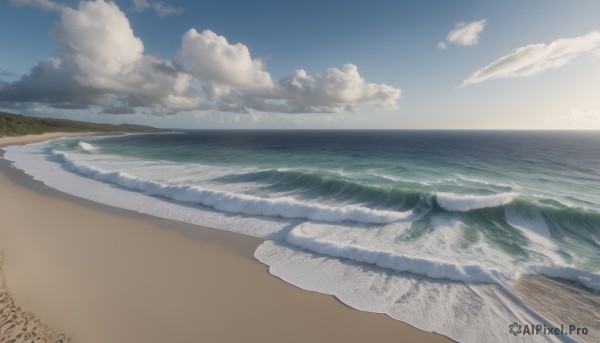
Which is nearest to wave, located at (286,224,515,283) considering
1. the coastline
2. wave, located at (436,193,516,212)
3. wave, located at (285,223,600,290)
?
wave, located at (285,223,600,290)

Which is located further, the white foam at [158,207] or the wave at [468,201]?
the wave at [468,201]

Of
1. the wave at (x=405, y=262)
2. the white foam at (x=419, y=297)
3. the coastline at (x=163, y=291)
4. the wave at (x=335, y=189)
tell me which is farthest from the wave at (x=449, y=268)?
the wave at (x=335, y=189)

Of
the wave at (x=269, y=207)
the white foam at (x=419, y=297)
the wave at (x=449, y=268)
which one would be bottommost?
the white foam at (x=419, y=297)

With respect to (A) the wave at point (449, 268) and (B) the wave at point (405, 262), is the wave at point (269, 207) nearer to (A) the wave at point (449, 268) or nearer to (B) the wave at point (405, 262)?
(B) the wave at point (405, 262)

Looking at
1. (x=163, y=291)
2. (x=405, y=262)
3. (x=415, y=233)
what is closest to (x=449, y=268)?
(x=405, y=262)

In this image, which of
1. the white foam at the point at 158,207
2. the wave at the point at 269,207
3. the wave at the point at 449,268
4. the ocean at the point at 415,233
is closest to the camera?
the ocean at the point at 415,233

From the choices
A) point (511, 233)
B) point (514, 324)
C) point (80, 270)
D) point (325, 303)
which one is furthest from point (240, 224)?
point (511, 233)

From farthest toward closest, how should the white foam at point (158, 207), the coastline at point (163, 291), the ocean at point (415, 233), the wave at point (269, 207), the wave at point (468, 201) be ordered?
the wave at point (468, 201) < the wave at point (269, 207) < the white foam at point (158, 207) < the ocean at point (415, 233) < the coastline at point (163, 291)

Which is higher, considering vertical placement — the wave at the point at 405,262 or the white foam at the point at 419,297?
the wave at the point at 405,262
